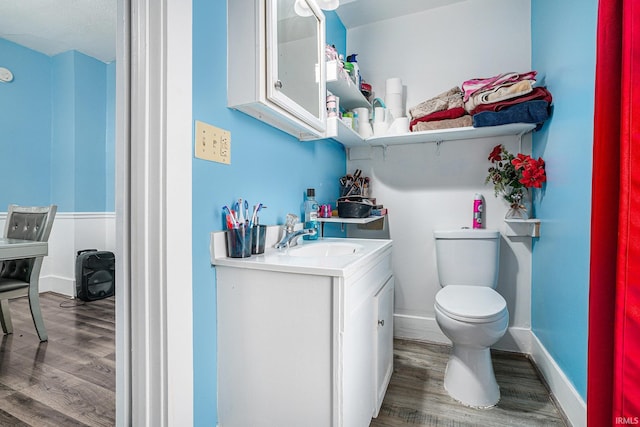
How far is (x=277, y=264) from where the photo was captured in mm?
1001

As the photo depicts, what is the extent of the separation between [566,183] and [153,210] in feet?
5.50

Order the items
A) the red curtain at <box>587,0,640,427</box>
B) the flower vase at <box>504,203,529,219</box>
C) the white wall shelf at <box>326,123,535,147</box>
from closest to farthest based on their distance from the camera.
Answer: the red curtain at <box>587,0,640,427</box> < the white wall shelf at <box>326,123,535,147</box> < the flower vase at <box>504,203,529,219</box>

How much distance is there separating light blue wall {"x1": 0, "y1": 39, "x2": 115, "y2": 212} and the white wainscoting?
11 cm

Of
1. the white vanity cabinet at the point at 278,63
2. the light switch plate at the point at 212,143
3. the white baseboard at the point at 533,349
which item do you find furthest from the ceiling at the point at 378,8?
the white baseboard at the point at 533,349

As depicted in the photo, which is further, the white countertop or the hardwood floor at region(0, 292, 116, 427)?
the hardwood floor at region(0, 292, 116, 427)

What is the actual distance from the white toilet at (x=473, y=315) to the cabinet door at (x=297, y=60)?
112cm

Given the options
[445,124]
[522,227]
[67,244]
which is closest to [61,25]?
[67,244]

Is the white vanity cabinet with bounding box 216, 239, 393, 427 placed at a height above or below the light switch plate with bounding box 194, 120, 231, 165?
below

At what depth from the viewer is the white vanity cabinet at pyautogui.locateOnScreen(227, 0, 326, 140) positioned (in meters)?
1.09

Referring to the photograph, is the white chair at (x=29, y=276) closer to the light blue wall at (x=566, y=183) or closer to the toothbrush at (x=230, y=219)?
the toothbrush at (x=230, y=219)

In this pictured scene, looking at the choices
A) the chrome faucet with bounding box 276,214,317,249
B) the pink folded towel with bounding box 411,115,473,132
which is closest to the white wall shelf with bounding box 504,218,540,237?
the pink folded towel with bounding box 411,115,473,132

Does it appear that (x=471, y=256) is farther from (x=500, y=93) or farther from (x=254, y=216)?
(x=254, y=216)

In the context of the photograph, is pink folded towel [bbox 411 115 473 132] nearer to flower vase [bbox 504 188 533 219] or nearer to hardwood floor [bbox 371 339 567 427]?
flower vase [bbox 504 188 533 219]

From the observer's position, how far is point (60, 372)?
66.1 inches
